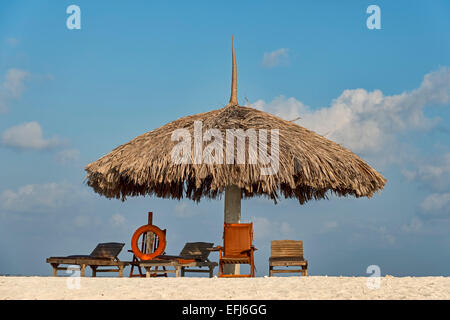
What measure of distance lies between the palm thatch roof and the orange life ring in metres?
0.71

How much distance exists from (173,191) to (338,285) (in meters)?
4.66

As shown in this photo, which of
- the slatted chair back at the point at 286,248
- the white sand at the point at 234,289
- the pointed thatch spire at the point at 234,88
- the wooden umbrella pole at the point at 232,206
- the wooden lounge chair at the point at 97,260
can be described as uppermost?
the pointed thatch spire at the point at 234,88

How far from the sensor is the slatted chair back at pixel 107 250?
8.94 meters

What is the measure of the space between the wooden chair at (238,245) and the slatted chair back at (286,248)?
1065mm

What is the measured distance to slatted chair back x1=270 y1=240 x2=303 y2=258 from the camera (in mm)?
9055

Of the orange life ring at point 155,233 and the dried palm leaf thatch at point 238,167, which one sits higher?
the dried palm leaf thatch at point 238,167

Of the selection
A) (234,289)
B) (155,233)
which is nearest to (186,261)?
(155,233)

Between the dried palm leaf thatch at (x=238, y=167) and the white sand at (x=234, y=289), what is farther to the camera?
the dried palm leaf thatch at (x=238, y=167)

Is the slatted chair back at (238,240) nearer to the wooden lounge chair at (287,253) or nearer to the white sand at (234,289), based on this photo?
the wooden lounge chair at (287,253)

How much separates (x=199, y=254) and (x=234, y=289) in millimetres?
3587

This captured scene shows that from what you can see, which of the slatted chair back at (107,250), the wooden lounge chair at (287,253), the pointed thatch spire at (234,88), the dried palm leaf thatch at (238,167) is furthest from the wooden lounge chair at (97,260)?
the pointed thatch spire at (234,88)

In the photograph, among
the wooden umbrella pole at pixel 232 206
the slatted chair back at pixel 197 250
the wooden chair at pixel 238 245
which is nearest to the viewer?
the wooden chair at pixel 238 245

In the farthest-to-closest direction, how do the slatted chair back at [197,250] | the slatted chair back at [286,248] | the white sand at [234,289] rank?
1. the slatted chair back at [197,250]
2. the slatted chair back at [286,248]
3. the white sand at [234,289]
